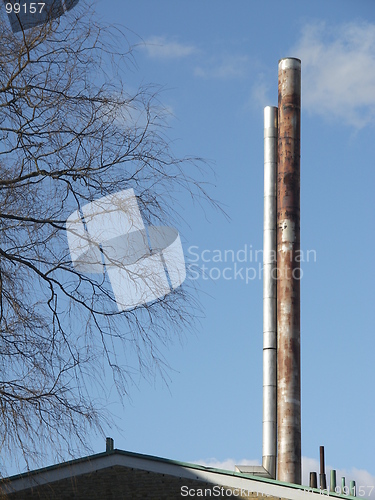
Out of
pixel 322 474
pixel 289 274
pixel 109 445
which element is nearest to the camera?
pixel 109 445

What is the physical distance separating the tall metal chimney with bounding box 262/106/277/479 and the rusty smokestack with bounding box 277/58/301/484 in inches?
5.6

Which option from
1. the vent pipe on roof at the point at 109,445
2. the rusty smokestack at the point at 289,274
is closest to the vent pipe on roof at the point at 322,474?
the rusty smokestack at the point at 289,274

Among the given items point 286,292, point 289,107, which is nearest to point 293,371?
point 286,292

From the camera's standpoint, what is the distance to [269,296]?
904 inches

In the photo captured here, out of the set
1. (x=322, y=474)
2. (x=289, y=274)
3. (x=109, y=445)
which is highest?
(x=289, y=274)

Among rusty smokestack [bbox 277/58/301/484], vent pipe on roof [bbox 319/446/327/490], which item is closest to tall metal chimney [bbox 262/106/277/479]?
rusty smokestack [bbox 277/58/301/484]

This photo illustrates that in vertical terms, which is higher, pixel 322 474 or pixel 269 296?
pixel 269 296

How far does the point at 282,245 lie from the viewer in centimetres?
2312

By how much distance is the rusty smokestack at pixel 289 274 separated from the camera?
2159 cm

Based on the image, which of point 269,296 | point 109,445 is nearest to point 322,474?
point 269,296

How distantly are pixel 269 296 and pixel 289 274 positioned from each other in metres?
0.84

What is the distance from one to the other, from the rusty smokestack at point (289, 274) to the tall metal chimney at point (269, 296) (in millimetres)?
142

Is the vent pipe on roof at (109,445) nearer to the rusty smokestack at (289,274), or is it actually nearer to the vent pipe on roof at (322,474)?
the rusty smokestack at (289,274)

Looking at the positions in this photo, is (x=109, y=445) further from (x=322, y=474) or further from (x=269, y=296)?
(x=322, y=474)
